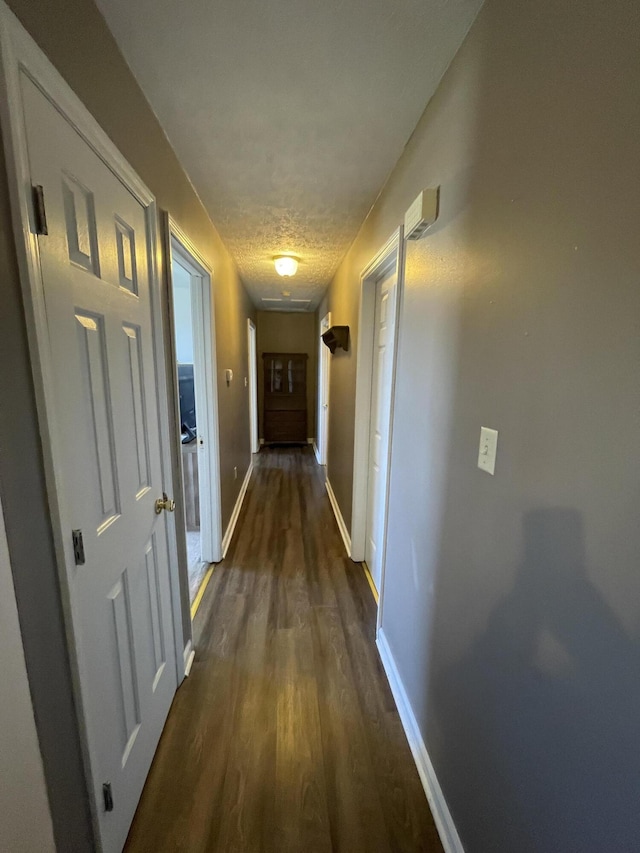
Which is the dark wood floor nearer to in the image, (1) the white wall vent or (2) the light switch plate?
(2) the light switch plate

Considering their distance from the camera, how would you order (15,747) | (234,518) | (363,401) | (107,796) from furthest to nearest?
(234,518) → (363,401) → (107,796) → (15,747)

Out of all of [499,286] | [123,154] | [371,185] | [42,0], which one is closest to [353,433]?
[371,185]

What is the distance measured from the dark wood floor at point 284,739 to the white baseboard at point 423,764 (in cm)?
3

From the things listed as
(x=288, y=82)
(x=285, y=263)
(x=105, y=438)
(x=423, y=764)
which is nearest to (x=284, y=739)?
(x=423, y=764)

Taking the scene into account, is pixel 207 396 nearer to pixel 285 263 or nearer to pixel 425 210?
pixel 285 263

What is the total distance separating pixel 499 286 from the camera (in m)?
0.85

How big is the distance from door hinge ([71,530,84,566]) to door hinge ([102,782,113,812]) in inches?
25.9

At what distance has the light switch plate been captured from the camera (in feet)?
2.82

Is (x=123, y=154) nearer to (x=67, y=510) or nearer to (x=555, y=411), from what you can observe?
(x=67, y=510)

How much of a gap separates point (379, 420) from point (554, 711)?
1702 millimetres

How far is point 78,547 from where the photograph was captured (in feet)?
2.66

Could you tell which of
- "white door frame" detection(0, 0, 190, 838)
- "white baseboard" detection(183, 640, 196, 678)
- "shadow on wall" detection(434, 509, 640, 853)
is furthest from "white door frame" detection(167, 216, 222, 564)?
"shadow on wall" detection(434, 509, 640, 853)

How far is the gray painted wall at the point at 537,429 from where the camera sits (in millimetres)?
541

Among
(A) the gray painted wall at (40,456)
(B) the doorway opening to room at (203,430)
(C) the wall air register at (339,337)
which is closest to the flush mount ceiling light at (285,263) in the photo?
(C) the wall air register at (339,337)
